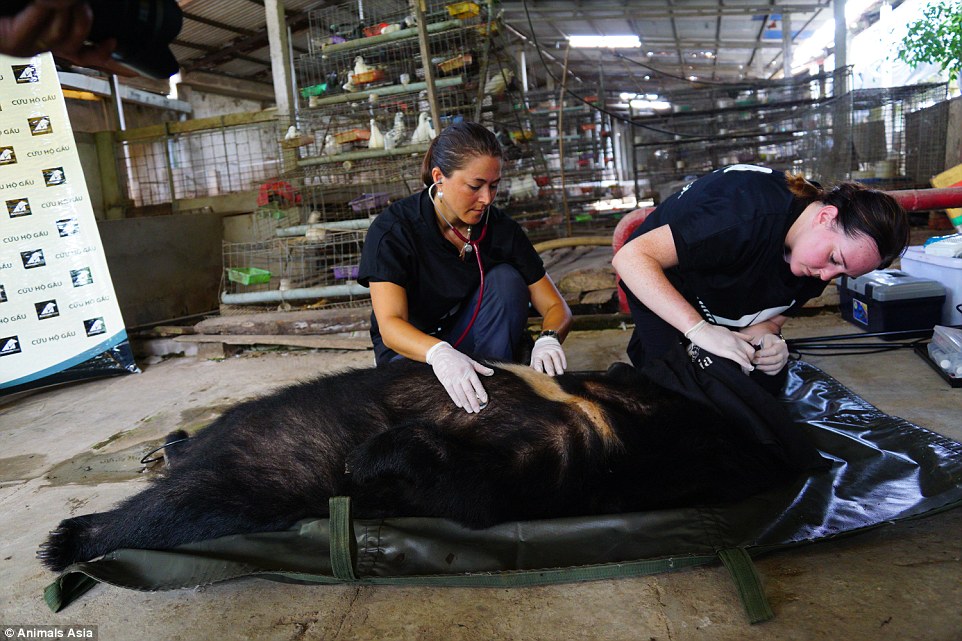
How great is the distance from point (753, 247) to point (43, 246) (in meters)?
3.87

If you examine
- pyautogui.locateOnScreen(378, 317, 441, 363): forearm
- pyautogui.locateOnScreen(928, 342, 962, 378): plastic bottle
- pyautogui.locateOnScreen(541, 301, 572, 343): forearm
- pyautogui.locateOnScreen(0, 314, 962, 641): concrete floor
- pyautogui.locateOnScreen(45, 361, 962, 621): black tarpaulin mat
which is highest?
pyautogui.locateOnScreen(378, 317, 441, 363): forearm

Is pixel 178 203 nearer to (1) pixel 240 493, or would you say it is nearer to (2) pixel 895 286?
(1) pixel 240 493

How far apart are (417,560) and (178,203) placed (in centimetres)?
655

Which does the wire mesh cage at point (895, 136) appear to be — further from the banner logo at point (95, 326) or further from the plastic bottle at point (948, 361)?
the banner logo at point (95, 326)

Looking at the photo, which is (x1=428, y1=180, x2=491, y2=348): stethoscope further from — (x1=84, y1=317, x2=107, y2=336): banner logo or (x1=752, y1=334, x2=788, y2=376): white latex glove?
(x1=84, y1=317, x2=107, y2=336): banner logo

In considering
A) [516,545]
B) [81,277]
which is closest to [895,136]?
[516,545]

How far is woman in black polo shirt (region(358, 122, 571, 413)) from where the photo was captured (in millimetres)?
2053

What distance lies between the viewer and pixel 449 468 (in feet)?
4.65

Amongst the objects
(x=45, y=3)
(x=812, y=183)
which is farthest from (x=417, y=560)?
(x=812, y=183)


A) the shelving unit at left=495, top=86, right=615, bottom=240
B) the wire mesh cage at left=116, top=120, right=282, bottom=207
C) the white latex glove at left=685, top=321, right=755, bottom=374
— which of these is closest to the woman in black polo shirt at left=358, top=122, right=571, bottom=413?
the white latex glove at left=685, top=321, right=755, bottom=374

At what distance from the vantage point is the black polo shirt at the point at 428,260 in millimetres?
2197

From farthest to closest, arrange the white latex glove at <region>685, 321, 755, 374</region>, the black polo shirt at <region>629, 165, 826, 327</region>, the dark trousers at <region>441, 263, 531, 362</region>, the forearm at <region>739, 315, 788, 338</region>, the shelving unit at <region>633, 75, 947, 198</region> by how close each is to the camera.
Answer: the shelving unit at <region>633, 75, 947, 198</region> → the dark trousers at <region>441, 263, 531, 362</region> → the forearm at <region>739, 315, 788, 338</region> → the black polo shirt at <region>629, 165, 826, 327</region> → the white latex glove at <region>685, 321, 755, 374</region>

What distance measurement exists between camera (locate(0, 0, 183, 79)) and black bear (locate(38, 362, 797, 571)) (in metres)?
0.89

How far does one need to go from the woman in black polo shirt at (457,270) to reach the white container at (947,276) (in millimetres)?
1822
